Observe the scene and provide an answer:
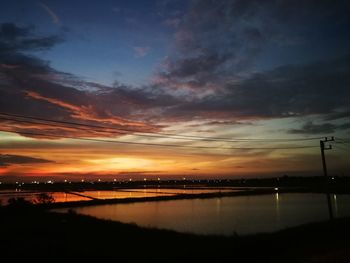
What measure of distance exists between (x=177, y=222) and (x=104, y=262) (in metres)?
21.6

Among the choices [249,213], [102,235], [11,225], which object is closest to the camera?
[102,235]

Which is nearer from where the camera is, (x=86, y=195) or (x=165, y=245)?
(x=165, y=245)

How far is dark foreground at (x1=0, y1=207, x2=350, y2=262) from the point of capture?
53.0 feet

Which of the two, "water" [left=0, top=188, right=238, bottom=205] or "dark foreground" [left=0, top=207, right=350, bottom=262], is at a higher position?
"water" [left=0, top=188, right=238, bottom=205]

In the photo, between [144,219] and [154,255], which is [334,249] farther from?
[144,219]

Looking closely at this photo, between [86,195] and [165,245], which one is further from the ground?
[86,195]

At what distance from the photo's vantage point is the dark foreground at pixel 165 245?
1616 centimetres

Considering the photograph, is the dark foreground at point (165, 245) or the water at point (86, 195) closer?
the dark foreground at point (165, 245)

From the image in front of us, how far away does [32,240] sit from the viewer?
66.6ft

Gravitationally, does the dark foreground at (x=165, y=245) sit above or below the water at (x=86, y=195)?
below

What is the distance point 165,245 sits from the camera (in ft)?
66.1

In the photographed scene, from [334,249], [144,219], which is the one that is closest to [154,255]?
[334,249]

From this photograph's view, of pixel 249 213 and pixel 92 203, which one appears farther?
pixel 92 203

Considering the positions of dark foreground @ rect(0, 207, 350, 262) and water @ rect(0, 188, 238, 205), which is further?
water @ rect(0, 188, 238, 205)
